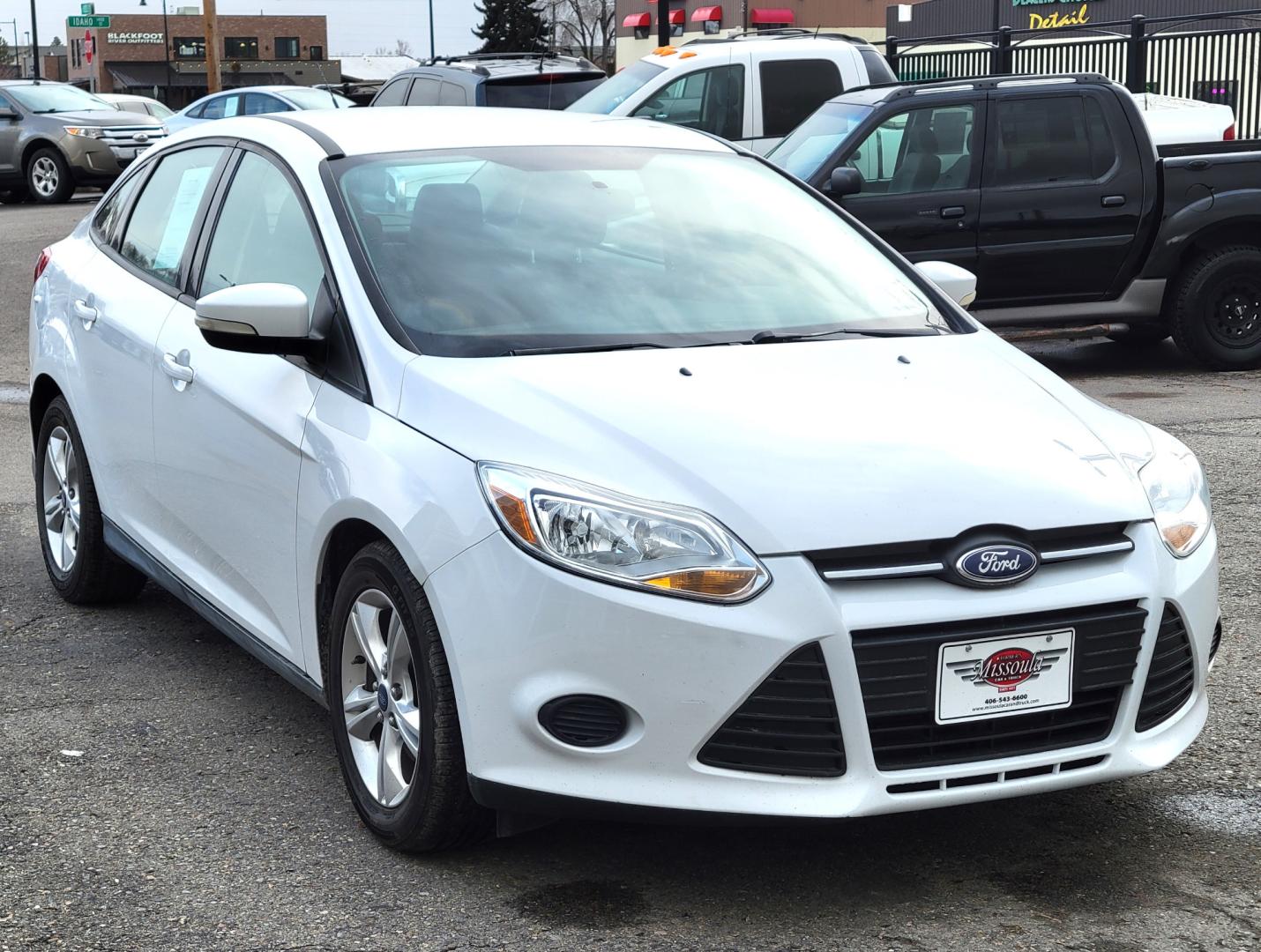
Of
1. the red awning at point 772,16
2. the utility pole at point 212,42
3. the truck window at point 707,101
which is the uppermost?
the red awning at point 772,16

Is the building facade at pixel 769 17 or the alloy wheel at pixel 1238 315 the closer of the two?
the alloy wheel at pixel 1238 315

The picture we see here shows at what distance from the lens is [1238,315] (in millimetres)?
10555

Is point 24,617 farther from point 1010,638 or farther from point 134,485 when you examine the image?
point 1010,638

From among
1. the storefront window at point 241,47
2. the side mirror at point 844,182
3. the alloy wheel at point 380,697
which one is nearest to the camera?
the alloy wheel at point 380,697

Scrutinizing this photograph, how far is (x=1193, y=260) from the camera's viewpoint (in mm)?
10438

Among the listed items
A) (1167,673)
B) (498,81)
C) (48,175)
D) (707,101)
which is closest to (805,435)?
(1167,673)

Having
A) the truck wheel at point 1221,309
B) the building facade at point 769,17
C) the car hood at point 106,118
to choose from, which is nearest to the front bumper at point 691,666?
the truck wheel at point 1221,309

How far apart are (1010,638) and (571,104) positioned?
12326 mm

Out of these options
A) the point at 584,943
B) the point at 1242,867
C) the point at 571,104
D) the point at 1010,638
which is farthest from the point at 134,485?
the point at 571,104

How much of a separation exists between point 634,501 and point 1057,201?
776 cm

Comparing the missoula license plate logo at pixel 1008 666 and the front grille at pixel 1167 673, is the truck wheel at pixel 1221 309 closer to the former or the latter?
the front grille at pixel 1167 673

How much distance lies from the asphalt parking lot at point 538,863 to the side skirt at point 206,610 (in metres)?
0.25

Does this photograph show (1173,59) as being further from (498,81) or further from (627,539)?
(627,539)

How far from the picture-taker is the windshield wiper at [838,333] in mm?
3980
